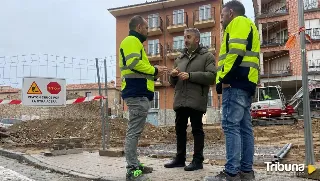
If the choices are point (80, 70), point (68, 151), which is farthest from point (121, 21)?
point (68, 151)

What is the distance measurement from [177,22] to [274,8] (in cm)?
983

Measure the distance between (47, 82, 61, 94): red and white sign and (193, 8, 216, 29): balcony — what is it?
2774 cm

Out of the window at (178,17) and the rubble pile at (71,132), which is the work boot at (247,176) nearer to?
the rubble pile at (71,132)

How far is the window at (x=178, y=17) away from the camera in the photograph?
127 ft

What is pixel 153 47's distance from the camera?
130 feet

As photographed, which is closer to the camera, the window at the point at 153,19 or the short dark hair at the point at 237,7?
the short dark hair at the point at 237,7

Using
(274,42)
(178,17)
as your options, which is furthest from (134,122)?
(178,17)

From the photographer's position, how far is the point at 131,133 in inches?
191

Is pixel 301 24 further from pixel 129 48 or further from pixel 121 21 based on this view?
pixel 121 21

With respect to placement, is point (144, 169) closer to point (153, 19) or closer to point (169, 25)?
point (169, 25)

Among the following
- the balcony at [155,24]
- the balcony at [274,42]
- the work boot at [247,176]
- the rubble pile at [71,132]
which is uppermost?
the balcony at [155,24]

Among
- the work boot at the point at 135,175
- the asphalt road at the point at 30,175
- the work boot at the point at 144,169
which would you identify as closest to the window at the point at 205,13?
the asphalt road at the point at 30,175

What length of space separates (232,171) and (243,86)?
97cm

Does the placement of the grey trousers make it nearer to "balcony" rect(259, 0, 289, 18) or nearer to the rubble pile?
the rubble pile
